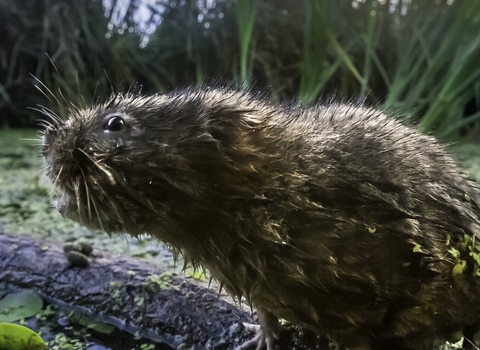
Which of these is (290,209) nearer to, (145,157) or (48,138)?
(145,157)

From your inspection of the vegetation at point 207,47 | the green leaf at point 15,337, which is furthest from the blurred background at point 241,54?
the green leaf at point 15,337

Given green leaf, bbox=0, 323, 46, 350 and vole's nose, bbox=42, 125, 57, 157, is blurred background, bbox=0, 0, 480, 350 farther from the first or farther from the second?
vole's nose, bbox=42, 125, 57, 157

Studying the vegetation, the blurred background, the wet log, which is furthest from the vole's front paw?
the vegetation

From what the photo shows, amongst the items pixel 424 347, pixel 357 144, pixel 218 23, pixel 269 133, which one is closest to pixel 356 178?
pixel 357 144

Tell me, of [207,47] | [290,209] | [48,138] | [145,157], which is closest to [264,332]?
[290,209]

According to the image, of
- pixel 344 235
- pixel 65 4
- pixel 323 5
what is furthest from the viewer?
pixel 65 4

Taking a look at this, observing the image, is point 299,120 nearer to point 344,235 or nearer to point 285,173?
point 285,173
